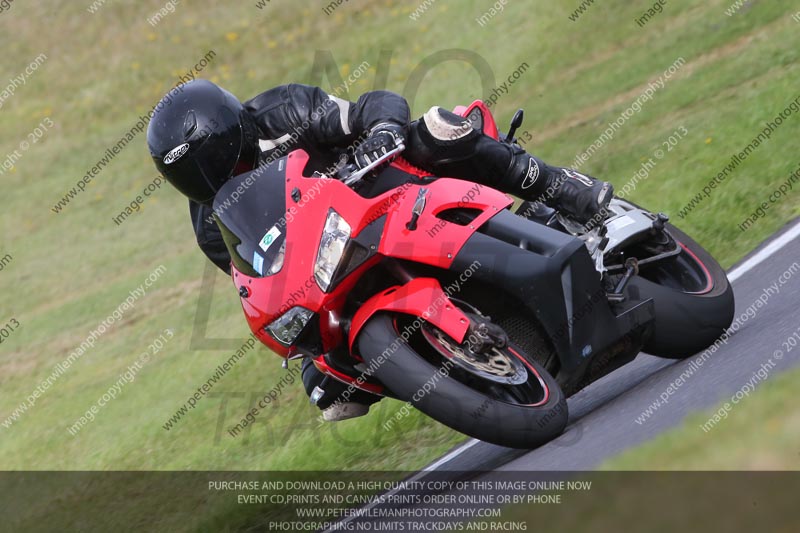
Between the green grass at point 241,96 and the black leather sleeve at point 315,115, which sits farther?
the green grass at point 241,96

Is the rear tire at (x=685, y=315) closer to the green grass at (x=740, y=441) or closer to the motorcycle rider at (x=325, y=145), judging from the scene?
the motorcycle rider at (x=325, y=145)

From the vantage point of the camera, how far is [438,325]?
497 cm

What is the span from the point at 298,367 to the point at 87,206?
962 cm

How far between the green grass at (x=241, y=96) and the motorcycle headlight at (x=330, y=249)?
2.26 metres

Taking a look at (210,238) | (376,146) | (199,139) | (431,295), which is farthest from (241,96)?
(431,295)

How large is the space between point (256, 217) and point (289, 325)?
0.56 m

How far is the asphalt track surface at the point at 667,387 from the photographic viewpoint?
5.30 m

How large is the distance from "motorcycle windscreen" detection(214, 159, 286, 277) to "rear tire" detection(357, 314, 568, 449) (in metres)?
0.64

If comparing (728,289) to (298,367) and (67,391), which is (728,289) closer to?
(298,367)

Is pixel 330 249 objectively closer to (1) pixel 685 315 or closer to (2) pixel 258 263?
(2) pixel 258 263

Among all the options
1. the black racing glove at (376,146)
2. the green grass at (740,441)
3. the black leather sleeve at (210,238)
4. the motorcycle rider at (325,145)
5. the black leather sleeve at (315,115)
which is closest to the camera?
the green grass at (740,441)

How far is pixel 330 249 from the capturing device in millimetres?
5145

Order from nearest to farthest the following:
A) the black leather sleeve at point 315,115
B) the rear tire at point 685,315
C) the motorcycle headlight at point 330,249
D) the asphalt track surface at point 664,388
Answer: the motorcycle headlight at point 330,249 < the asphalt track surface at point 664,388 < the rear tire at point 685,315 < the black leather sleeve at point 315,115

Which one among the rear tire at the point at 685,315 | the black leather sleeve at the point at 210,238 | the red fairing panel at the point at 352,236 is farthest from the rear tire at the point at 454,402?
the black leather sleeve at the point at 210,238
